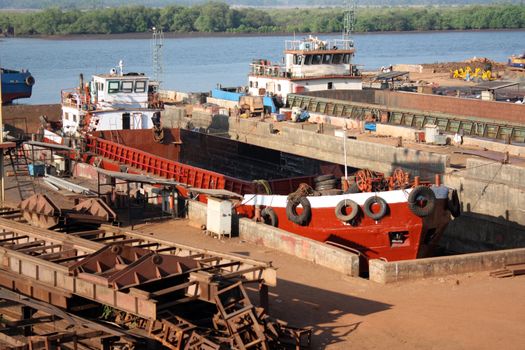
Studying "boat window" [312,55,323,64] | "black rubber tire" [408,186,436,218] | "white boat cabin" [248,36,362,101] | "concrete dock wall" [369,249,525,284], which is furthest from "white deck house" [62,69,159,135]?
"concrete dock wall" [369,249,525,284]

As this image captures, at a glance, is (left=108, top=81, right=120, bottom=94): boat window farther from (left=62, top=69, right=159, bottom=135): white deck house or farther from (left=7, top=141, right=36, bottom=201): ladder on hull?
(left=7, top=141, right=36, bottom=201): ladder on hull

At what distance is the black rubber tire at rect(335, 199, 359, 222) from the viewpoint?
21.9 m

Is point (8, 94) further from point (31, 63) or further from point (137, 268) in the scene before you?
point (31, 63)

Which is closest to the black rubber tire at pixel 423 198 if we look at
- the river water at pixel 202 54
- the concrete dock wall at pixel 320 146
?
the concrete dock wall at pixel 320 146

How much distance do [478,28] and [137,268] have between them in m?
161

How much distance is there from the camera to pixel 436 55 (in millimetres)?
113625

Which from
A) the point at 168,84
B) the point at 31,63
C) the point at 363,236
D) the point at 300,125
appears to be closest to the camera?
the point at 363,236

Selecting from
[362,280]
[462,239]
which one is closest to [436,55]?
[462,239]

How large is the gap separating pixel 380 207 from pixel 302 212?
83.3 inches

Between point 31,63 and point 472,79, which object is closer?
point 472,79

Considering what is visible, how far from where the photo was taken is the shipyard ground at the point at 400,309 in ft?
53.4

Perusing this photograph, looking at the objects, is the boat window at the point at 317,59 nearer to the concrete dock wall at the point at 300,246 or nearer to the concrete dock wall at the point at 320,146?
the concrete dock wall at the point at 320,146

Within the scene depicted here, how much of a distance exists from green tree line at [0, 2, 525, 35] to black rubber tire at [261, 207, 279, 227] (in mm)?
131377

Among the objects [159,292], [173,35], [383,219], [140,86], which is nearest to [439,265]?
[383,219]
